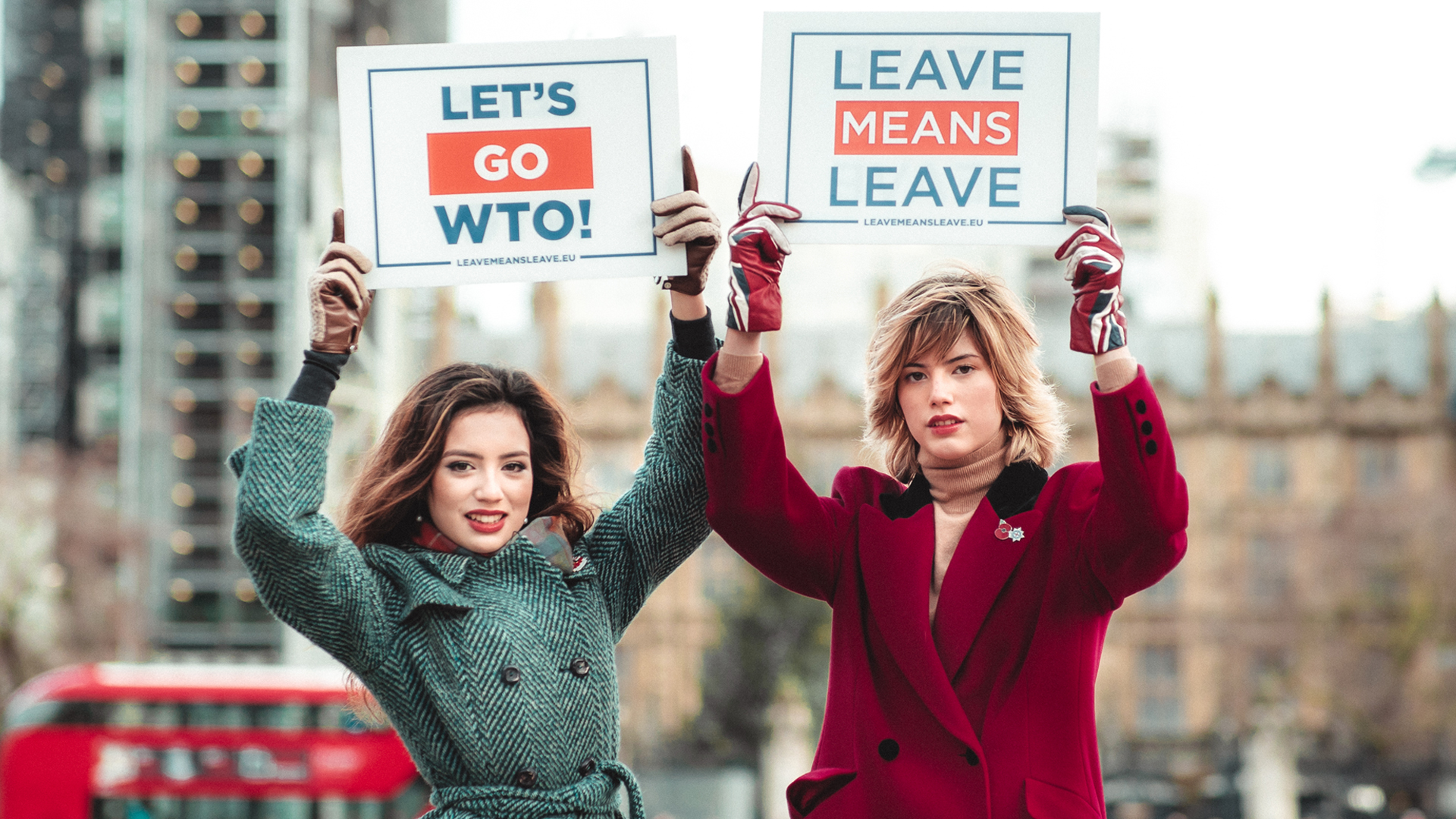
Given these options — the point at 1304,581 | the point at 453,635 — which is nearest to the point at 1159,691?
the point at 1304,581

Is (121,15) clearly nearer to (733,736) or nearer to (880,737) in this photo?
(733,736)

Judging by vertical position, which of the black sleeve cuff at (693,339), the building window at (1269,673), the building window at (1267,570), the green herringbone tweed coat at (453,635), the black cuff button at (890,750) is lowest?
the building window at (1269,673)

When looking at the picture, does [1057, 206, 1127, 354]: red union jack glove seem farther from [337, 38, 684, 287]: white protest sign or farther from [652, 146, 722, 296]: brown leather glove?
[337, 38, 684, 287]: white protest sign

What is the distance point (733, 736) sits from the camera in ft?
106

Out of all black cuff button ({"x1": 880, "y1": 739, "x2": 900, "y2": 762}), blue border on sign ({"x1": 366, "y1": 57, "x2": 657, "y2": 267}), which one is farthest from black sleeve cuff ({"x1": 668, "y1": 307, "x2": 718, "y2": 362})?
black cuff button ({"x1": 880, "y1": 739, "x2": 900, "y2": 762})

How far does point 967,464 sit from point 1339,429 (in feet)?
142

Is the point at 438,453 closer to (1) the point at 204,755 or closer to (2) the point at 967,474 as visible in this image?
(2) the point at 967,474

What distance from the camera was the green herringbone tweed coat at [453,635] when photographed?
9.61 ft

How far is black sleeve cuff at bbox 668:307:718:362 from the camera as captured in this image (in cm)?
330

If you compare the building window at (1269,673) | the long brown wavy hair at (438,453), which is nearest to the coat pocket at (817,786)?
the long brown wavy hair at (438,453)

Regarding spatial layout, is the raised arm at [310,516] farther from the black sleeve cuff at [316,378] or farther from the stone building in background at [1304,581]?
the stone building in background at [1304,581]

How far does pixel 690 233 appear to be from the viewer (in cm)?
328

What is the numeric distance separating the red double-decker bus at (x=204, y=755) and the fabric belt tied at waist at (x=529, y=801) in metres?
14.6

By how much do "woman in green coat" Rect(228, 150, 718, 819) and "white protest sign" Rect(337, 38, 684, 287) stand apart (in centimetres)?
13
